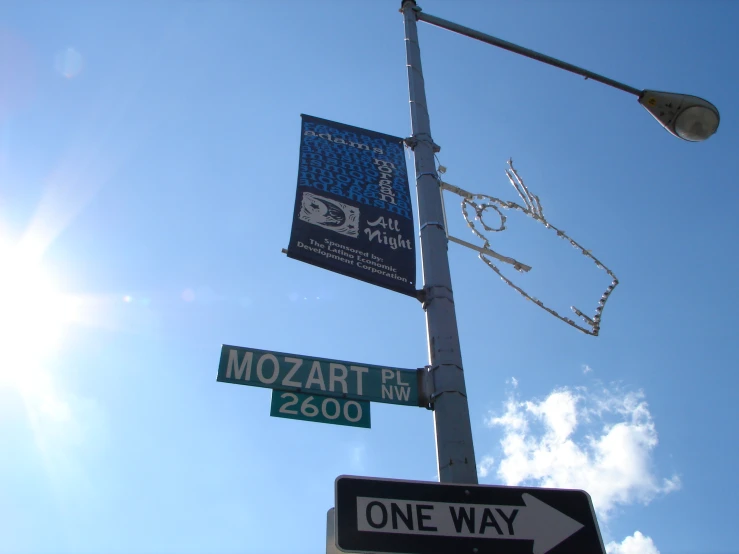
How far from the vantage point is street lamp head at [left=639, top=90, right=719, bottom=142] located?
620 centimetres

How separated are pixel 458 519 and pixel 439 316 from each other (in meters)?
1.72

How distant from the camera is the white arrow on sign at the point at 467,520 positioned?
3342mm

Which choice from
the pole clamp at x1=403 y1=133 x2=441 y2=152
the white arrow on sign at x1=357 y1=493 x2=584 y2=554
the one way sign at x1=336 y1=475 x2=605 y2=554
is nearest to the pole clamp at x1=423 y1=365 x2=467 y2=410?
the one way sign at x1=336 y1=475 x2=605 y2=554

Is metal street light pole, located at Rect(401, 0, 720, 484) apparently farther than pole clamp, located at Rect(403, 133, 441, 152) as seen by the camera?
No

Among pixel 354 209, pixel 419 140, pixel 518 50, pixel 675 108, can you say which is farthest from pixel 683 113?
pixel 354 209

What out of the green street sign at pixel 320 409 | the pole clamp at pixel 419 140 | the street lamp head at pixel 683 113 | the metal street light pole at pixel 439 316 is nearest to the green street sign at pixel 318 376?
the green street sign at pixel 320 409

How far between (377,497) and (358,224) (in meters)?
2.48

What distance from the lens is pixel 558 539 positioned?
342cm

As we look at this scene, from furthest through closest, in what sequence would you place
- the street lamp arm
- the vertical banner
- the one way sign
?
the street lamp arm, the vertical banner, the one way sign

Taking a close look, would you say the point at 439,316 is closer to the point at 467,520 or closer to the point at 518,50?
the point at 467,520

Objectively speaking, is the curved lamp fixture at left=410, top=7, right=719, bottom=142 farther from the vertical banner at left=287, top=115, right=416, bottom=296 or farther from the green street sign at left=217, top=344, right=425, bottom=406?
the green street sign at left=217, top=344, right=425, bottom=406

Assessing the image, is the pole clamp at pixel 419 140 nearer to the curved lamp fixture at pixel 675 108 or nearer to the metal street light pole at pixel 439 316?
the metal street light pole at pixel 439 316

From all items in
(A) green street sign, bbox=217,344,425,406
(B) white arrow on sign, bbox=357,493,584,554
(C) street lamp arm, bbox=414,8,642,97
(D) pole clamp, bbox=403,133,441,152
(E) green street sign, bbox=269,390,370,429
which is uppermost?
(C) street lamp arm, bbox=414,8,642,97

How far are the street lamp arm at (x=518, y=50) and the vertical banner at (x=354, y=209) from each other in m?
1.54
